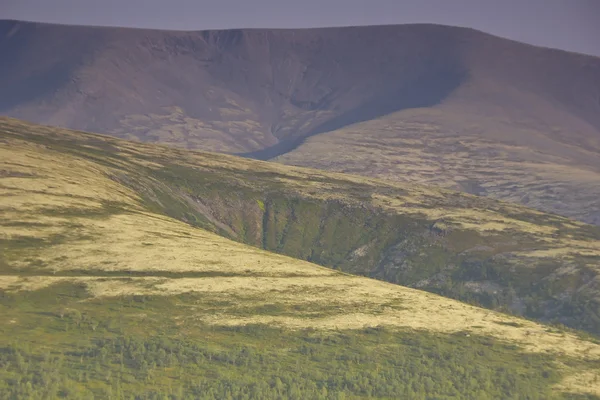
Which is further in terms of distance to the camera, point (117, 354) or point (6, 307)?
point (6, 307)

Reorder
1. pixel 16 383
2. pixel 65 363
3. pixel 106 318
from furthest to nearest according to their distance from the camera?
pixel 106 318, pixel 65 363, pixel 16 383

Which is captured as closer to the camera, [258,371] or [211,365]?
[258,371]

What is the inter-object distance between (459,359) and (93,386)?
8156cm

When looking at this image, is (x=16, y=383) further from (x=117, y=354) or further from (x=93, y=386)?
(x=117, y=354)

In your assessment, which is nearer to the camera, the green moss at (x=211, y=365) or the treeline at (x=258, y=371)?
the treeline at (x=258, y=371)

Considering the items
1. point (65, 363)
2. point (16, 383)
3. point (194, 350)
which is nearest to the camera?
point (16, 383)

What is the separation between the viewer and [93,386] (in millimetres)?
160250

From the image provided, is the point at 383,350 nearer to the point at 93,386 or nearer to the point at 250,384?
the point at 250,384

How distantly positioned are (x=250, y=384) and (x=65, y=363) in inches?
1402

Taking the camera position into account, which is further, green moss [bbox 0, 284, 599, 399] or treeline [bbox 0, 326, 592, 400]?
green moss [bbox 0, 284, 599, 399]

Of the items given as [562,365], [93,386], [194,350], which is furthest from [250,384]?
[562,365]

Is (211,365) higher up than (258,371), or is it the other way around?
(258,371)

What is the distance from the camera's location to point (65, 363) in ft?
554

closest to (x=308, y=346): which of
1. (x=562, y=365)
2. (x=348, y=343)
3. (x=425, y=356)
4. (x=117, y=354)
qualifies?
(x=348, y=343)
